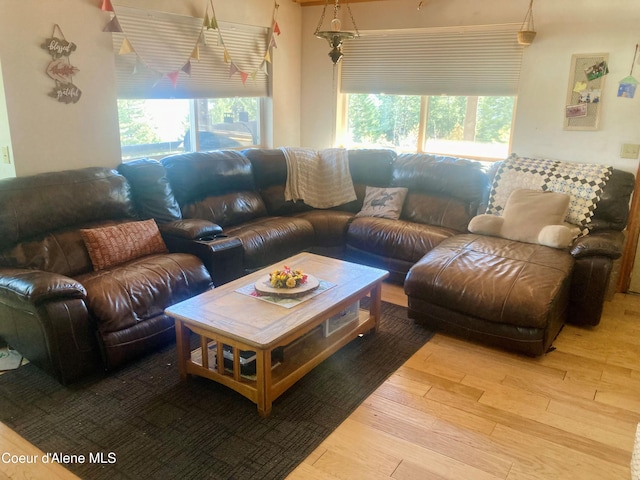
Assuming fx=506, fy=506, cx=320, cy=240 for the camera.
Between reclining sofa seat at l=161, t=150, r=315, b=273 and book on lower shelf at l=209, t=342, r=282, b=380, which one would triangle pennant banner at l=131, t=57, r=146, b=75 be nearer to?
reclining sofa seat at l=161, t=150, r=315, b=273

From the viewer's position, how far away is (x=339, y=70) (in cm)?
523

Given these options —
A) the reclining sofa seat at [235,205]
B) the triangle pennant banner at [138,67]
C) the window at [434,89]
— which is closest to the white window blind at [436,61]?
the window at [434,89]

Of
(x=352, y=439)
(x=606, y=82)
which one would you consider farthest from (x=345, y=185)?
(x=352, y=439)

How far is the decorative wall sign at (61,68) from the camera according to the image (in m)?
3.22

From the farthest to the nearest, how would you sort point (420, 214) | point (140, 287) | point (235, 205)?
point (420, 214) → point (235, 205) → point (140, 287)

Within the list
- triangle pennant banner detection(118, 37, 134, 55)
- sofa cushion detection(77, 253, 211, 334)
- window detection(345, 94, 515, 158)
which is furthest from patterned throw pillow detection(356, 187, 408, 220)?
triangle pennant banner detection(118, 37, 134, 55)

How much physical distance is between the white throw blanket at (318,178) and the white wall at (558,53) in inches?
55.5

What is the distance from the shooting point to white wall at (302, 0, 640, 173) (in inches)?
149

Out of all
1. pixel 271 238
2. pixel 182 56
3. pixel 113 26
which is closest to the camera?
pixel 113 26

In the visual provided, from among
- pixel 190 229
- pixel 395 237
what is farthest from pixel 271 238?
pixel 395 237

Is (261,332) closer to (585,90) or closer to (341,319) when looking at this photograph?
(341,319)

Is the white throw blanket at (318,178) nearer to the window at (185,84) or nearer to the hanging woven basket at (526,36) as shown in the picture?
the window at (185,84)

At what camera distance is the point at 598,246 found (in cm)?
322

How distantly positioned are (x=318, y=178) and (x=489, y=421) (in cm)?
288
